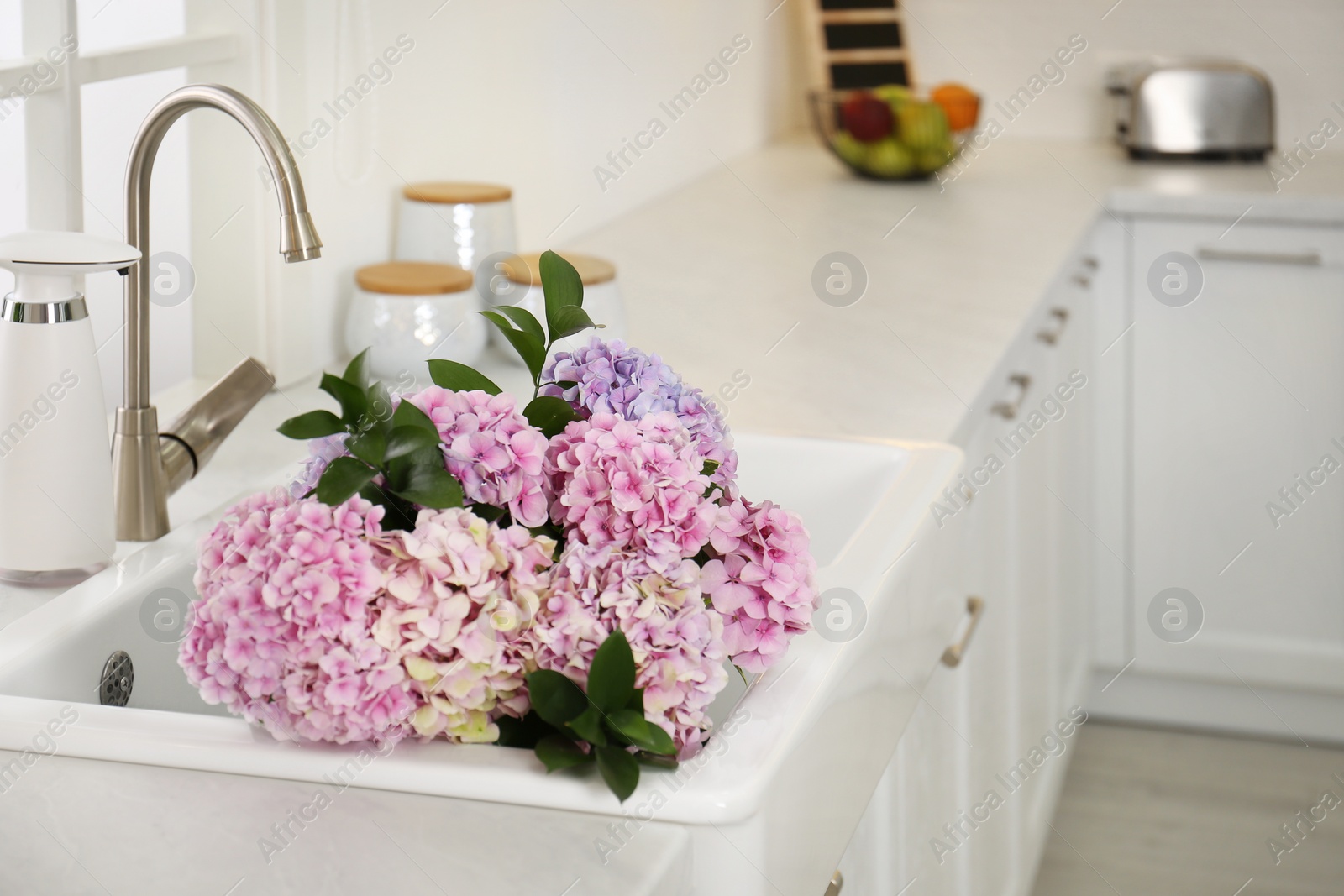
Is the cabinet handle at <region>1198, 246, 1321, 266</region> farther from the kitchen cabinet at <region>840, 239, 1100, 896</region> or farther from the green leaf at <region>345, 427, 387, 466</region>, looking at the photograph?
the green leaf at <region>345, 427, 387, 466</region>

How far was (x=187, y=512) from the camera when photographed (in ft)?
3.64

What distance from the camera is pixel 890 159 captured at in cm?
268

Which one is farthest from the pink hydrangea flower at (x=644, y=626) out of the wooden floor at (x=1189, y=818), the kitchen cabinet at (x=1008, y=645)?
the wooden floor at (x=1189, y=818)

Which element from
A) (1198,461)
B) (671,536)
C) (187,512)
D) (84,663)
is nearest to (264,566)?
(671,536)

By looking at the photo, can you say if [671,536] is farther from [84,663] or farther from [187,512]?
[187,512]

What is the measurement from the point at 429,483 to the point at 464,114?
1245mm

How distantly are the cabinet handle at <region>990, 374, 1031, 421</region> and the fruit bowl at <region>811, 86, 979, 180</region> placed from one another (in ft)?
3.07

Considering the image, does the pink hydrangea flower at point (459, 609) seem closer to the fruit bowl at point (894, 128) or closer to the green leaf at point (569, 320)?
the green leaf at point (569, 320)

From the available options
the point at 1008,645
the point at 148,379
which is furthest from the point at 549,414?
the point at 1008,645

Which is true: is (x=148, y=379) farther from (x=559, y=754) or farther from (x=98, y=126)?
(x=559, y=754)

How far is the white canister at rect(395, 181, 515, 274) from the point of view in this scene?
5.29 feet

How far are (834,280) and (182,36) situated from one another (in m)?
0.98

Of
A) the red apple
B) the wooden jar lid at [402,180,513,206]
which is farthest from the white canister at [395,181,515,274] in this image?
the red apple

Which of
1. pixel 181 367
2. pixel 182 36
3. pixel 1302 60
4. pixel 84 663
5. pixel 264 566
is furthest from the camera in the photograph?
pixel 1302 60
